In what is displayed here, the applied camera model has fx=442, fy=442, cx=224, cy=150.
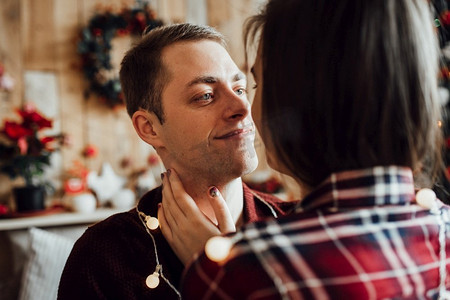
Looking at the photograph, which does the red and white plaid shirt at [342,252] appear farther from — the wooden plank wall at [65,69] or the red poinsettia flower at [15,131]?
the wooden plank wall at [65,69]

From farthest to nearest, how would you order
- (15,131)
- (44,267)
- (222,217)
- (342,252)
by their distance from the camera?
(15,131)
(44,267)
(222,217)
(342,252)

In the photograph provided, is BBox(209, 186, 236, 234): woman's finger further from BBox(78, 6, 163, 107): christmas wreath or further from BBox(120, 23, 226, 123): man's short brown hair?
BBox(78, 6, 163, 107): christmas wreath

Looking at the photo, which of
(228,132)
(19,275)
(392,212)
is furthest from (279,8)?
(19,275)

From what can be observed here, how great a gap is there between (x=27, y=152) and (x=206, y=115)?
1.51 m

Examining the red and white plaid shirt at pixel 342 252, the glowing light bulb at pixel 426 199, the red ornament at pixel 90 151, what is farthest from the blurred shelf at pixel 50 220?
the glowing light bulb at pixel 426 199

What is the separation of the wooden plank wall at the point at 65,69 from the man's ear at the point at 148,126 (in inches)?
57.1

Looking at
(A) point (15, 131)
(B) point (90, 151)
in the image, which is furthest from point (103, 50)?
(A) point (15, 131)

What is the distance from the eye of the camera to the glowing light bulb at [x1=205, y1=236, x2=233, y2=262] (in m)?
0.61

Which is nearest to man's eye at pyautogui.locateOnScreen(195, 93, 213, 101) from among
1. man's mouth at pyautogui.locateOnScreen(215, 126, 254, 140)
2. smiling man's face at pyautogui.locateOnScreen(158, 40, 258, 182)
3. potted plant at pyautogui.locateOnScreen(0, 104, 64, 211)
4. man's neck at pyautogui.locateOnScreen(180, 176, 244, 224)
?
smiling man's face at pyautogui.locateOnScreen(158, 40, 258, 182)

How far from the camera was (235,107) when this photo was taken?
3.95ft

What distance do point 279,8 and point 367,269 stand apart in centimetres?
42

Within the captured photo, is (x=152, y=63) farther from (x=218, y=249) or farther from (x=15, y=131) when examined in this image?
(x=15, y=131)

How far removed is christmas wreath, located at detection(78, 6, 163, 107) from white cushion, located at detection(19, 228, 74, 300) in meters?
1.01

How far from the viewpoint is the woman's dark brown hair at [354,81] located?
0.64 metres
